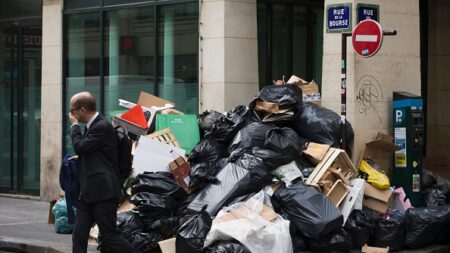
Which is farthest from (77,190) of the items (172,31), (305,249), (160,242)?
(172,31)

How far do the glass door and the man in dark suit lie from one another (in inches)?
289

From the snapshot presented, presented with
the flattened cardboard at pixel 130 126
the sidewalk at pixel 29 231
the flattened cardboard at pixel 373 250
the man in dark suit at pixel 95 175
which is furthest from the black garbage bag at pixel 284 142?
the sidewalk at pixel 29 231

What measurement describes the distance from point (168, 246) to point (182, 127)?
258 cm

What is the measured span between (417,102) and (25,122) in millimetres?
8041

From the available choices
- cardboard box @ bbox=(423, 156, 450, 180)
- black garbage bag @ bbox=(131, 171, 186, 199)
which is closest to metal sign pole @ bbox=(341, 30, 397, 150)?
black garbage bag @ bbox=(131, 171, 186, 199)

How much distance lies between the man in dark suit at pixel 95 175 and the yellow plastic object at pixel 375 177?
341cm

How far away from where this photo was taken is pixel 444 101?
1426 centimetres

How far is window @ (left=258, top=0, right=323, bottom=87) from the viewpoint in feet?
42.1

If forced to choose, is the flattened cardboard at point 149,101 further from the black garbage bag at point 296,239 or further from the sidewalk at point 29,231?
the black garbage bag at point 296,239

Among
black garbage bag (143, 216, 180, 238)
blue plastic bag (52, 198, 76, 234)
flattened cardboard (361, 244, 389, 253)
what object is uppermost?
black garbage bag (143, 216, 180, 238)

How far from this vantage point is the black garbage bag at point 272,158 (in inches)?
356

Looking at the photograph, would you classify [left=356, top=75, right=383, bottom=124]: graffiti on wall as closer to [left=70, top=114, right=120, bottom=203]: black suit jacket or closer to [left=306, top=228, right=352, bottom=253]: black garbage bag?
[left=306, top=228, right=352, bottom=253]: black garbage bag

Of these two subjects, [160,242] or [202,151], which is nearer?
[160,242]

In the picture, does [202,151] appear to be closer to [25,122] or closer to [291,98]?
[291,98]
